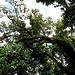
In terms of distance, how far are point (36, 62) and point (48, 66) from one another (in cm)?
433

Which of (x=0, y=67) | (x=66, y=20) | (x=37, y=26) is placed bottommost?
(x=0, y=67)

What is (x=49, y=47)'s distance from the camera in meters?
30.8

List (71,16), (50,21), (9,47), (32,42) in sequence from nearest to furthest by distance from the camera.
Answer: (71,16) < (9,47) < (32,42) < (50,21)

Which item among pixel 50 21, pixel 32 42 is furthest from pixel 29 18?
pixel 32 42

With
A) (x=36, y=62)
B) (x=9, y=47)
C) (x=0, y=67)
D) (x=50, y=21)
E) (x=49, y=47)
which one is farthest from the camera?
(x=50, y=21)

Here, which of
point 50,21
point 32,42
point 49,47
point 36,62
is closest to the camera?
point 32,42

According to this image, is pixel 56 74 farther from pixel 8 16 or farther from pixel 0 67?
pixel 0 67

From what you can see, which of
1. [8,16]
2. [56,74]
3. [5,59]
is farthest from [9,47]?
[56,74]

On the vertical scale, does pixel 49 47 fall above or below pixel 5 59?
above

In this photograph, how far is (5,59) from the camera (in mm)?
18594

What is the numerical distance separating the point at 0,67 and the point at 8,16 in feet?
33.2

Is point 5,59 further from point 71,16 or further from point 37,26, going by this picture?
point 37,26

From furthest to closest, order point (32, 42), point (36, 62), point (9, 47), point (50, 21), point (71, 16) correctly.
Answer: point (50, 21), point (36, 62), point (32, 42), point (9, 47), point (71, 16)

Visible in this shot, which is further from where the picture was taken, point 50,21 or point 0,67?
point 50,21
